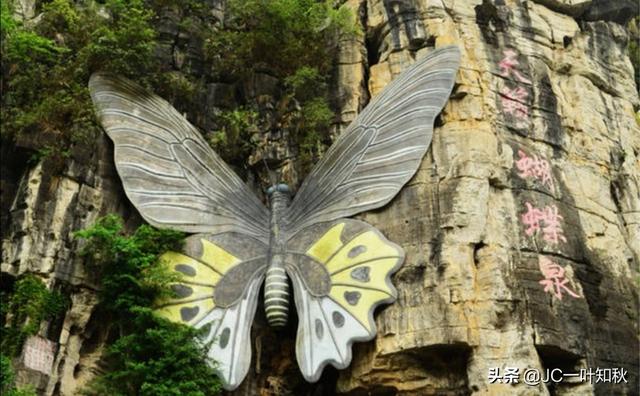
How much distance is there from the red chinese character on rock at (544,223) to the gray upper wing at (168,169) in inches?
134

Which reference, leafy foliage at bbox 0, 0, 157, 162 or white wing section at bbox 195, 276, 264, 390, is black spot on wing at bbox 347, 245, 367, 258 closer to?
white wing section at bbox 195, 276, 264, 390

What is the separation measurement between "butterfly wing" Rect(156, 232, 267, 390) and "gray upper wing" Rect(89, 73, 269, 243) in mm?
247

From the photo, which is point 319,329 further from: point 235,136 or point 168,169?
point 235,136

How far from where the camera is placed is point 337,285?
10094mm

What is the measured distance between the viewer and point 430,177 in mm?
10469

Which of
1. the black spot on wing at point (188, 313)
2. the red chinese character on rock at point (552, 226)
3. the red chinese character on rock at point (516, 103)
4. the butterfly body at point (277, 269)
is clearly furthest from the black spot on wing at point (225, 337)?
the red chinese character on rock at point (516, 103)

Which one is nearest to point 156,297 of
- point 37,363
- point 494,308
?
point 37,363

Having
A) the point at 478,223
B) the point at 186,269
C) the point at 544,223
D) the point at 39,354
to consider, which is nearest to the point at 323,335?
the point at 186,269

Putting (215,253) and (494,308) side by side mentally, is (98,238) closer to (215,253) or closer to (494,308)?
(215,253)

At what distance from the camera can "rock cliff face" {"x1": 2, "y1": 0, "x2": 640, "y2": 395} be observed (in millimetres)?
9562

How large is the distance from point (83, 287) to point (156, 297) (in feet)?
3.04

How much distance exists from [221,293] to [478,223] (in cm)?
333

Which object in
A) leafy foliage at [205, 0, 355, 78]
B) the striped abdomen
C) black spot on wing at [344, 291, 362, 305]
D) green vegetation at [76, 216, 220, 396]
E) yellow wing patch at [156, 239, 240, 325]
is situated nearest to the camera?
green vegetation at [76, 216, 220, 396]

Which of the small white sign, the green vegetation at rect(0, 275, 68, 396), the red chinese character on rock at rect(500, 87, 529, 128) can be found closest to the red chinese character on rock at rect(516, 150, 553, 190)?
the red chinese character on rock at rect(500, 87, 529, 128)
